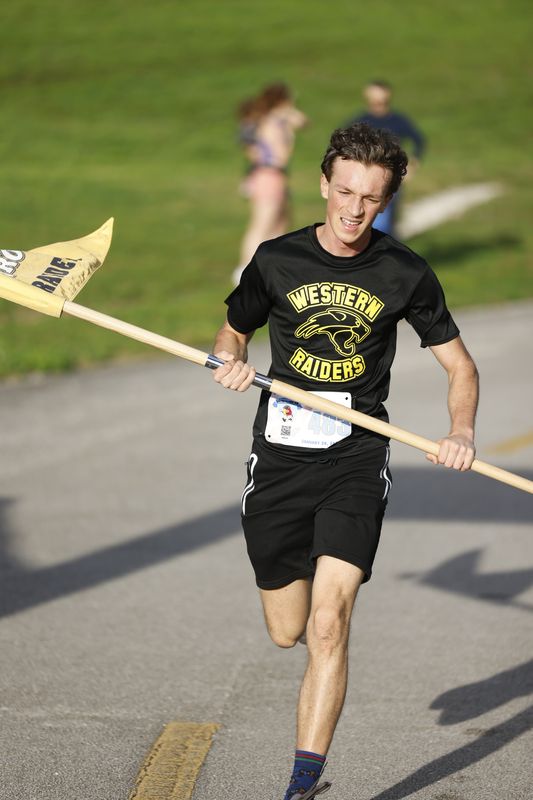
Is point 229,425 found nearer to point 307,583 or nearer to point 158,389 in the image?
point 158,389

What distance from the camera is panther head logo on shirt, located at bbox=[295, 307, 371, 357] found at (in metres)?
4.32

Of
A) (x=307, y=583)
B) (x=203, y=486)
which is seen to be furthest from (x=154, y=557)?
(x=307, y=583)

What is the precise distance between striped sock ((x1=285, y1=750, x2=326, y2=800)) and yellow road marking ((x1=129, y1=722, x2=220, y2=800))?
48 cm

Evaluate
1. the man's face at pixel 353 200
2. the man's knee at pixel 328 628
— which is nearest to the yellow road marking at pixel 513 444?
the man's face at pixel 353 200

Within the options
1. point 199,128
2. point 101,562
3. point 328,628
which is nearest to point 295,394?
point 328,628

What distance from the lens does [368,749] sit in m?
4.67

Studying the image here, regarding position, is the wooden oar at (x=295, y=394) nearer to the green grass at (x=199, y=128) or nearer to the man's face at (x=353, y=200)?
the man's face at (x=353, y=200)

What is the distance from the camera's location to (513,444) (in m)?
9.27

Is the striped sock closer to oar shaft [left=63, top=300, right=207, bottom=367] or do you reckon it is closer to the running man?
the running man

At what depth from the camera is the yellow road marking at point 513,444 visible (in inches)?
358

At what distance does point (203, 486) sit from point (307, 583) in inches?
149

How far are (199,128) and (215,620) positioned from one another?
29.8m

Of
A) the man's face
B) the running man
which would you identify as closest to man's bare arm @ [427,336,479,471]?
the running man

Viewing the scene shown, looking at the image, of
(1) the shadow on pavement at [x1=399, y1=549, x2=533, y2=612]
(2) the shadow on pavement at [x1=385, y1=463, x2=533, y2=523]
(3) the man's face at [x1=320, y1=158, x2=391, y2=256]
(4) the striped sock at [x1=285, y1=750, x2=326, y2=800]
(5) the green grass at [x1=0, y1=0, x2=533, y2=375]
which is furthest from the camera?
(5) the green grass at [x1=0, y1=0, x2=533, y2=375]
